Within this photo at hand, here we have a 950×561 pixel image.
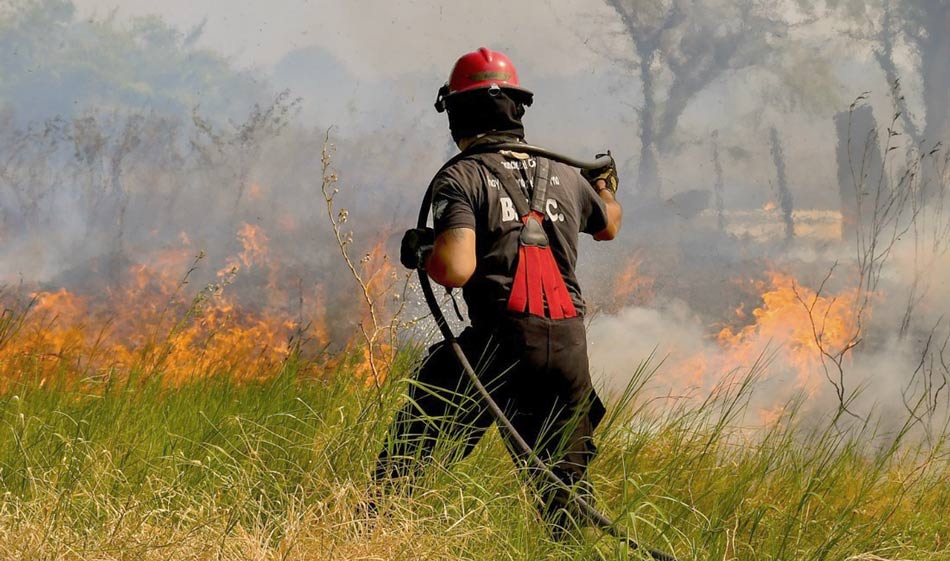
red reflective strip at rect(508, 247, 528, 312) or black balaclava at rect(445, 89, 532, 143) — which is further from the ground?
black balaclava at rect(445, 89, 532, 143)

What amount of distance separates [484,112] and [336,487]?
1.40 m

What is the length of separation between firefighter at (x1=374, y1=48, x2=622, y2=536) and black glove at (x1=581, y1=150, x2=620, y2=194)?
0.97 feet

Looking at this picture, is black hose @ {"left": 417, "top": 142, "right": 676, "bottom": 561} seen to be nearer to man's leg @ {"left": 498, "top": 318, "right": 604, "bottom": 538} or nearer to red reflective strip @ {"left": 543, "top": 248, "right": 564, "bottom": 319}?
man's leg @ {"left": 498, "top": 318, "right": 604, "bottom": 538}

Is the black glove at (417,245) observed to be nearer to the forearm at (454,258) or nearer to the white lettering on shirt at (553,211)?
the forearm at (454,258)

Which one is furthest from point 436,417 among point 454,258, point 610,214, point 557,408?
point 610,214

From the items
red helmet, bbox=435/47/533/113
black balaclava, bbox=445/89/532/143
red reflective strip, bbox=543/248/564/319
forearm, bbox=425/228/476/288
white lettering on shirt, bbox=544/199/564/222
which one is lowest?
red reflective strip, bbox=543/248/564/319

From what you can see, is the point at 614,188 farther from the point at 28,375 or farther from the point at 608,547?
the point at 28,375

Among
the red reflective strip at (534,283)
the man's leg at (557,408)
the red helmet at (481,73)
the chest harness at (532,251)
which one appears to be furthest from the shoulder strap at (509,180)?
the man's leg at (557,408)

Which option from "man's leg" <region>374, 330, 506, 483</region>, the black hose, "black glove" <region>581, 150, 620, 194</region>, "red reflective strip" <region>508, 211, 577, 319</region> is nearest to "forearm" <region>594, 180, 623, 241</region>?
"black glove" <region>581, 150, 620, 194</region>

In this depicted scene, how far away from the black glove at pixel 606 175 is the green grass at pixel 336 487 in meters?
0.86

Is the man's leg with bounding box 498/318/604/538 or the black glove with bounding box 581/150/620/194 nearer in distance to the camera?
the man's leg with bounding box 498/318/604/538

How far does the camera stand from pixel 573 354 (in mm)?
3656

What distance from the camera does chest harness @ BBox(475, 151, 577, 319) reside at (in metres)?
3.56

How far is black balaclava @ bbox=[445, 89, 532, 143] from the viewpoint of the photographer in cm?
374
